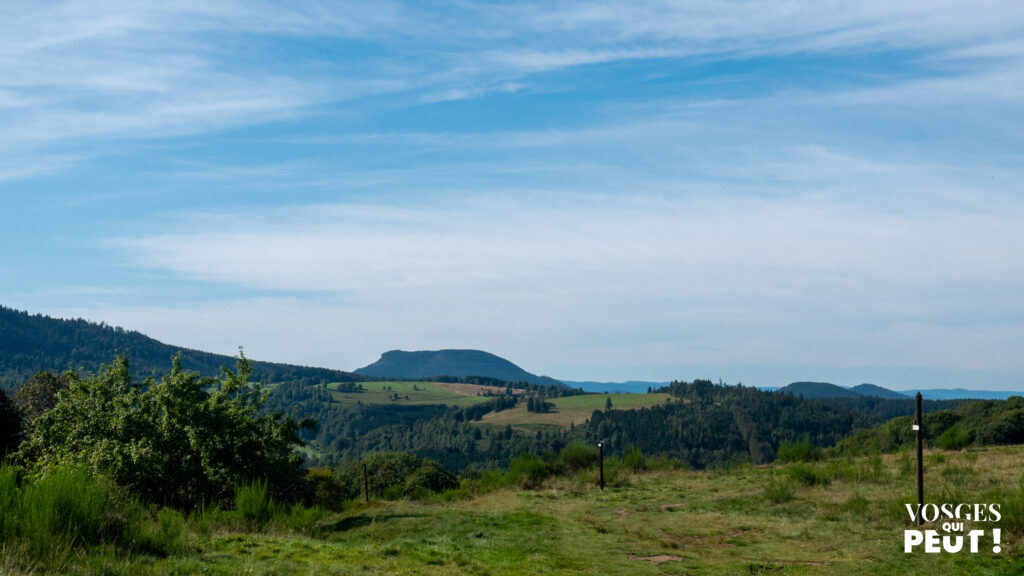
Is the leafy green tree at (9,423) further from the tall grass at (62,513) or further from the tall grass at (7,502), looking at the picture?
the tall grass at (7,502)

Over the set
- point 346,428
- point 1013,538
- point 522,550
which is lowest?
point 346,428

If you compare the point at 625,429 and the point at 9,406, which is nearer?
the point at 9,406

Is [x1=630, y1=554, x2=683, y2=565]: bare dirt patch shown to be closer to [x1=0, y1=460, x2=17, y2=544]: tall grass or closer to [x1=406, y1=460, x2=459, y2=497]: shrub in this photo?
[x1=0, y1=460, x2=17, y2=544]: tall grass

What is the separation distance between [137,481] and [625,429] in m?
122

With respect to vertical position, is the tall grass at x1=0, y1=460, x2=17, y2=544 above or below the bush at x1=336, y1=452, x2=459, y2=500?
above

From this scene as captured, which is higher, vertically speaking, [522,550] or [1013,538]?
[1013,538]

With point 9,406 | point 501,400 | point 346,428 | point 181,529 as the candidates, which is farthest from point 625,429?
point 181,529

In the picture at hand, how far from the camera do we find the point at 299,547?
1505 centimetres

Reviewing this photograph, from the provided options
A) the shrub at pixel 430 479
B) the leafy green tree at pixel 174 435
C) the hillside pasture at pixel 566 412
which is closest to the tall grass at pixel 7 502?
the leafy green tree at pixel 174 435

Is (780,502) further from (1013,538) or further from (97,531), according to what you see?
(97,531)

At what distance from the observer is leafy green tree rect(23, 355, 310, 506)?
931 inches

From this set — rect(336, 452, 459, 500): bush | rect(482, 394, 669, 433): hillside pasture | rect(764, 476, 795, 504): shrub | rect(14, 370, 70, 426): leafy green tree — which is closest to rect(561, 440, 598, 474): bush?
rect(336, 452, 459, 500): bush

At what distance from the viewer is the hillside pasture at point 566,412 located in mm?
163000

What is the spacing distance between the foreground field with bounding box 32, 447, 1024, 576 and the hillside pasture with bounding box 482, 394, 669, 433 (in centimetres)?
12872
